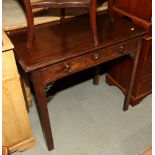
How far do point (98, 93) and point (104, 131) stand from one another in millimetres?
456

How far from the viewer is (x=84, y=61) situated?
4.31 ft

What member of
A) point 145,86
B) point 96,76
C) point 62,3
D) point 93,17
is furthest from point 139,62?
point 62,3

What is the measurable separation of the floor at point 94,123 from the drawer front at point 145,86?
0.38 ft

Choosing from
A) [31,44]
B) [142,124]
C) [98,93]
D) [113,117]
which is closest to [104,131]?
[113,117]

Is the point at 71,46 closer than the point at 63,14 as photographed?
Yes

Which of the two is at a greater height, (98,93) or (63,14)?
(63,14)

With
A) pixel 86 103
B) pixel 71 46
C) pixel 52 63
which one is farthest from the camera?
pixel 86 103

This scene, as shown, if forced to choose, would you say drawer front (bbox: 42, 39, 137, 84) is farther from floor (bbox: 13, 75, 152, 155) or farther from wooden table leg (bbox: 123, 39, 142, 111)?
floor (bbox: 13, 75, 152, 155)

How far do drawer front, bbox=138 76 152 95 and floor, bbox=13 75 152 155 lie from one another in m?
0.12

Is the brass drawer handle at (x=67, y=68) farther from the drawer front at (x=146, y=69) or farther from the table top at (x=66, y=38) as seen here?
the drawer front at (x=146, y=69)

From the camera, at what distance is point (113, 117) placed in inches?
72.9

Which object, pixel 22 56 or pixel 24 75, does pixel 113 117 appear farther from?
pixel 22 56

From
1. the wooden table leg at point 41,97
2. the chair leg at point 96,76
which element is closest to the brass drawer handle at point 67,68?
the wooden table leg at point 41,97

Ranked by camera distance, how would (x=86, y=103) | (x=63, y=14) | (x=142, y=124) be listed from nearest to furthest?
(x=63, y=14) < (x=142, y=124) < (x=86, y=103)
